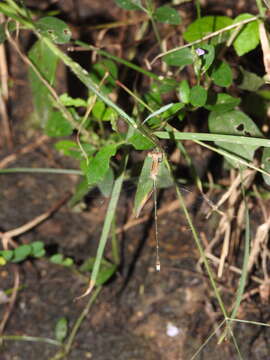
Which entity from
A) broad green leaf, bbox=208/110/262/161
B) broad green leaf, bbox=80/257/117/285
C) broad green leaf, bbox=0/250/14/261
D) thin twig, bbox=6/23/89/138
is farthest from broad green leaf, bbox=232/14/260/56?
broad green leaf, bbox=0/250/14/261

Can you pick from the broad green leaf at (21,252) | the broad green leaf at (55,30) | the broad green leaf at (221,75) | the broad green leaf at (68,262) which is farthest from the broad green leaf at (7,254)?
the broad green leaf at (221,75)

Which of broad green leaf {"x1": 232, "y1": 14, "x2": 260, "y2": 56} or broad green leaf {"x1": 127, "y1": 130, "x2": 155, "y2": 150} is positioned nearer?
broad green leaf {"x1": 127, "y1": 130, "x2": 155, "y2": 150}

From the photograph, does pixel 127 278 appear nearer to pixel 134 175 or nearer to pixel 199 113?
pixel 134 175

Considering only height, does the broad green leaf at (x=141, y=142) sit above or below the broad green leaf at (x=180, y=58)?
below

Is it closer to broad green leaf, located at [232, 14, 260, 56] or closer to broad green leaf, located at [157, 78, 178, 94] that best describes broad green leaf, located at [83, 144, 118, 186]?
broad green leaf, located at [157, 78, 178, 94]

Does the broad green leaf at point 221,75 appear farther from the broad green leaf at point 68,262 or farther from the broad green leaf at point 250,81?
the broad green leaf at point 68,262

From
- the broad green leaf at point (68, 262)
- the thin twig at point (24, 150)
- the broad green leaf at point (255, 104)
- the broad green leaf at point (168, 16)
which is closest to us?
the broad green leaf at point (168, 16)
